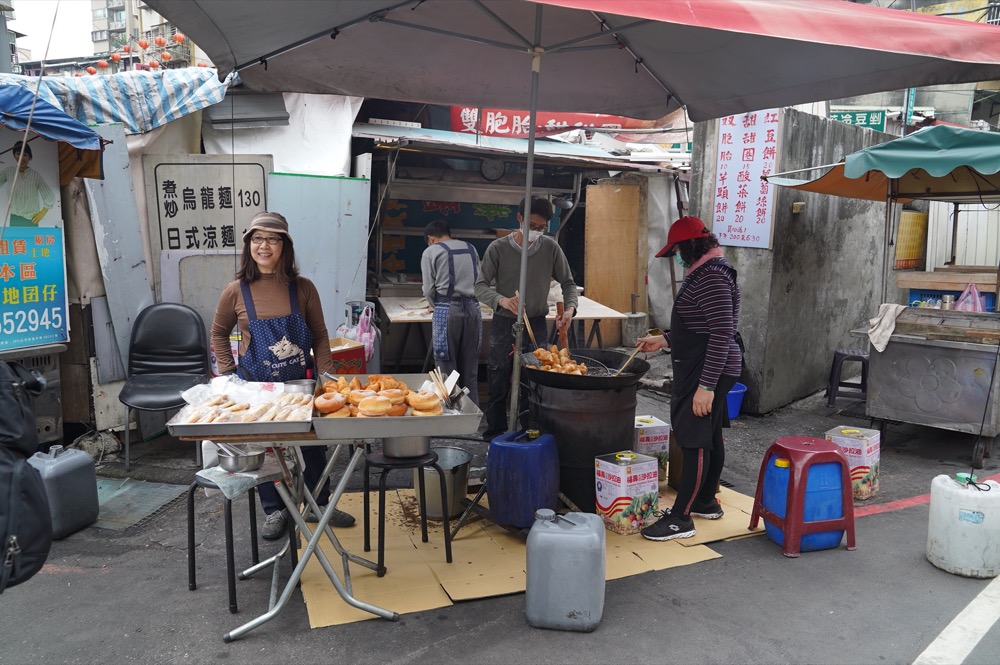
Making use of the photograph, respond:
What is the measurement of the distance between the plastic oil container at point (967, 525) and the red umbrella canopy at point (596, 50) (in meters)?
2.30

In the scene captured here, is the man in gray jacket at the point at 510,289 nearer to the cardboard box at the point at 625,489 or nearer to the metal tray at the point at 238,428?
the cardboard box at the point at 625,489

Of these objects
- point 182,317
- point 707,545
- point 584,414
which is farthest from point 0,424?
point 182,317

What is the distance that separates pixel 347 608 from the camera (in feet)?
11.6

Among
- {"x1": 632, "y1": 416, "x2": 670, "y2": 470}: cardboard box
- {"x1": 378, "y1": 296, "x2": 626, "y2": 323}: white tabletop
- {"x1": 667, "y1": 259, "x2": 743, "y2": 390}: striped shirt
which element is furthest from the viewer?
{"x1": 378, "y1": 296, "x2": 626, "y2": 323}: white tabletop

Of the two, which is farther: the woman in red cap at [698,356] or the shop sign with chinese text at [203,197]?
the shop sign with chinese text at [203,197]

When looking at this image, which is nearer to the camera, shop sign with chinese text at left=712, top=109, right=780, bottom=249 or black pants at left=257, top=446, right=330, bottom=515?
black pants at left=257, top=446, right=330, bottom=515

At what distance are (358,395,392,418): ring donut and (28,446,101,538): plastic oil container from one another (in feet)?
8.91

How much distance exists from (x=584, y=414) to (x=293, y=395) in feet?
6.75

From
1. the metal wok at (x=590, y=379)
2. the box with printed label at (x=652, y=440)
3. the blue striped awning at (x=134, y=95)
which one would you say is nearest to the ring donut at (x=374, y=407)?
the metal wok at (x=590, y=379)

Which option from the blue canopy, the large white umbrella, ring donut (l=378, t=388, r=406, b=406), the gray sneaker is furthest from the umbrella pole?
the blue canopy

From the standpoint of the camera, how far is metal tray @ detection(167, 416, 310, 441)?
8.99 ft

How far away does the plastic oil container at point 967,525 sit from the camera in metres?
3.89

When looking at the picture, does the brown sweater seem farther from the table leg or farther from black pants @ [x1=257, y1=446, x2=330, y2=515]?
the table leg

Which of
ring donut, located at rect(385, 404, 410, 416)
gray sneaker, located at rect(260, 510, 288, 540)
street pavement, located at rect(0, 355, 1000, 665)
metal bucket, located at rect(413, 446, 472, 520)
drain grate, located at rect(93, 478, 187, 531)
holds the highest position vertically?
ring donut, located at rect(385, 404, 410, 416)
